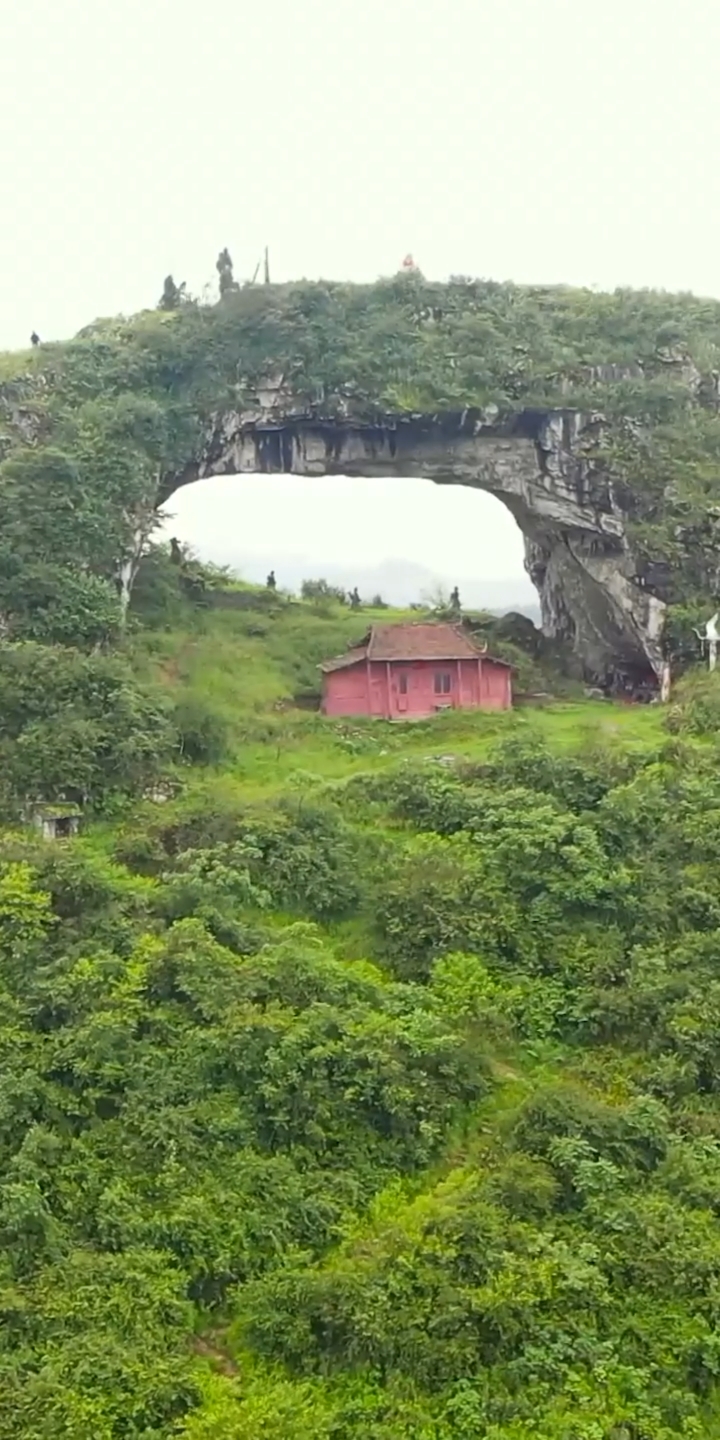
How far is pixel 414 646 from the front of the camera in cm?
3092

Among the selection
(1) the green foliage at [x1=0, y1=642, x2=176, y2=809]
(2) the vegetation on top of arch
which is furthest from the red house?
(2) the vegetation on top of arch

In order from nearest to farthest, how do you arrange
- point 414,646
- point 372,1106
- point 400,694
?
point 372,1106 → point 400,694 → point 414,646

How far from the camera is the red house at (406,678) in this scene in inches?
1207

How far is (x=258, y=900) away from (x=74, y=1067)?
442cm

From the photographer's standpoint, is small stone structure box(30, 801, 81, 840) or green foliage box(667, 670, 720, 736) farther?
green foliage box(667, 670, 720, 736)

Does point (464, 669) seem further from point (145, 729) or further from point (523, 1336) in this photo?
point (523, 1336)

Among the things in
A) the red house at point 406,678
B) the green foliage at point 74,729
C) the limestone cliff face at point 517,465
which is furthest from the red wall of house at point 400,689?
the green foliage at point 74,729

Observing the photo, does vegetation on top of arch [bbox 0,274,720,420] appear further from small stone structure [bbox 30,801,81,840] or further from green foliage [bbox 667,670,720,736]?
small stone structure [bbox 30,801,81,840]

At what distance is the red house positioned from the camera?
30.7 m

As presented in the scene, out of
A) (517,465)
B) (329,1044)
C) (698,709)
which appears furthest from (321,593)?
(329,1044)

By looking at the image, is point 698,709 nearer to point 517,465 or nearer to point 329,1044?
point 517,465

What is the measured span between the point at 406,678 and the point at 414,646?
0.77 metres

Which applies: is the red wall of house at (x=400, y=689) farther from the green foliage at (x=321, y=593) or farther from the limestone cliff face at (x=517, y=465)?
the green foliage at (x=321, y=593)

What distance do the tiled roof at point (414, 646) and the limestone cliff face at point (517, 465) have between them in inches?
202
